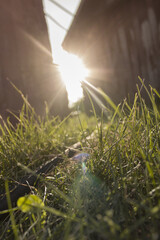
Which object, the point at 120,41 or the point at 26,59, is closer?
the point at 26,59

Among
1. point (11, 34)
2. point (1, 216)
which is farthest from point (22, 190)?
point (11, 34)

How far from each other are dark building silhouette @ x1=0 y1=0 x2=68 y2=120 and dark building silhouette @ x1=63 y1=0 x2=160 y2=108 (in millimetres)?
1325

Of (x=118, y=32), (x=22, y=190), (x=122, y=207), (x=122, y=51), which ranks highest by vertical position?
(x=118, y=32)

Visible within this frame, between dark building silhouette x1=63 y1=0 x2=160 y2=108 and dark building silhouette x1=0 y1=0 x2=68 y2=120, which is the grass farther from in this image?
dark building silhouette x1=63 y1=0 x2=160 y2=108

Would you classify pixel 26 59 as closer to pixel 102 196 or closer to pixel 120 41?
pixel 120 41

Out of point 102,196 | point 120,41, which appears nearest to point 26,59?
point 120,41

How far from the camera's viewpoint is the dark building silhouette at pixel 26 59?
2.88 metres

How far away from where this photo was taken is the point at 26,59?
10.6 ft

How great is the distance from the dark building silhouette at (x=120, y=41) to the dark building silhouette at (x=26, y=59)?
52.2 inches

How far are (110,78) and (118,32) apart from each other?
1.09 metres

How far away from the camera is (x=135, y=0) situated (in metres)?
3.44

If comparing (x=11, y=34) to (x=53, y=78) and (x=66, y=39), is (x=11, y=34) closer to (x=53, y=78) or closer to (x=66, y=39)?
(x=53, y=78)

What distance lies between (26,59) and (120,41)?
7.23 ft

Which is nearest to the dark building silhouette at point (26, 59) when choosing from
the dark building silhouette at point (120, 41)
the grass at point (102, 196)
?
the dark building silhouette at point (120, 41)
